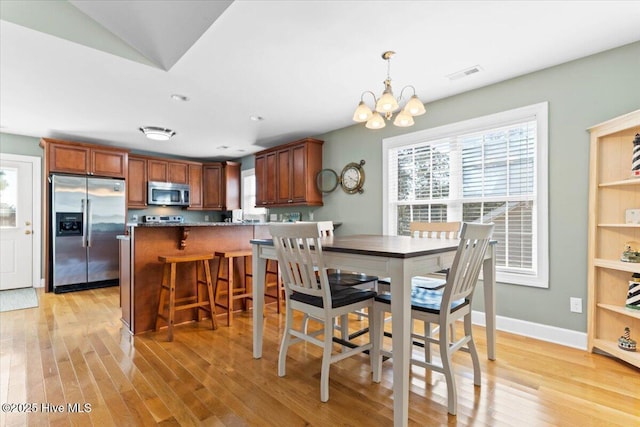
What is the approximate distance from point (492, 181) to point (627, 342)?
162 cm

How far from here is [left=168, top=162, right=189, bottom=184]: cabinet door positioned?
618cm

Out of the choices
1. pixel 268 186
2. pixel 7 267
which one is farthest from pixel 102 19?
pixel 7 267

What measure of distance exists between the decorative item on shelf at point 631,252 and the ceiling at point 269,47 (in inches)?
60.7

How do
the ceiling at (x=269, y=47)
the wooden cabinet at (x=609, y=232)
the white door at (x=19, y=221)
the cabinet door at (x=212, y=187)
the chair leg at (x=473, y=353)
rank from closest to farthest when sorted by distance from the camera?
the chair leg at (x=473, y=353), the ceiling at (x=269, y=47), the wooden cabinet at (x=609, y=232), the white door at (x=19, y=221), the cabinet door at (x=212, y=187)

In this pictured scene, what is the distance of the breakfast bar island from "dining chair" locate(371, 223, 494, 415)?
2117mm

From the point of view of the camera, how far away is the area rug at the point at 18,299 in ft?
12.5

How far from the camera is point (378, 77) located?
9.62 ft

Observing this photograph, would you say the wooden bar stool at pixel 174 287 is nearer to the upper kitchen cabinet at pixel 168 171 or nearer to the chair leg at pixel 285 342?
the chair leg at pixel 285 342

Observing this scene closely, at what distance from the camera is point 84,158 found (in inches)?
193

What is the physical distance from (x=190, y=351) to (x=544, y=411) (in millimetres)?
2424

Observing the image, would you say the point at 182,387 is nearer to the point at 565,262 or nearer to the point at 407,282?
the point at 407,282

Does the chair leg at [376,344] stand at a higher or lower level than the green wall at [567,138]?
lower

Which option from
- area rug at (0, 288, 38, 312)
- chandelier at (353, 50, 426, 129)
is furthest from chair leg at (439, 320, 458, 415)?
area rug at (0, 288, 38, 312)

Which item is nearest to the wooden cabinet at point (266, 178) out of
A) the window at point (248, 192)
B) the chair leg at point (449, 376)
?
the window at point (248, 192)
